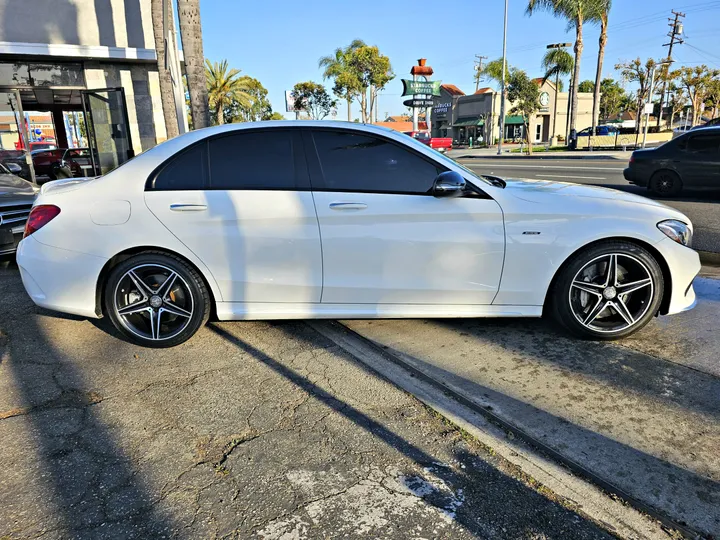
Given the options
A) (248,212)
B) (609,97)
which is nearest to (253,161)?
(248,212)

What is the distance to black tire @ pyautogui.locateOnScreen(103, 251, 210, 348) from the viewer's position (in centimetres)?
366

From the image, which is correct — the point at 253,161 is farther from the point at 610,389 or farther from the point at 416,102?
the point at 416,102

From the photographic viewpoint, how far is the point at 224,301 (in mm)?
3764

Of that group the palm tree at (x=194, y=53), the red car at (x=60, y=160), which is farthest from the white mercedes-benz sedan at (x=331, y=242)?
the red car at (x=60, y=160)

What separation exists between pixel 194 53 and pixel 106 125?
360 centimetres

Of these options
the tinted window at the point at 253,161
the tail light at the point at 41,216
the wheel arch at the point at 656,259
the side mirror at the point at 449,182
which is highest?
the tinted window at the point at 253,161

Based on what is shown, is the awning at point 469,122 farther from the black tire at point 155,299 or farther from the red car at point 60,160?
the black tire at point 155,299

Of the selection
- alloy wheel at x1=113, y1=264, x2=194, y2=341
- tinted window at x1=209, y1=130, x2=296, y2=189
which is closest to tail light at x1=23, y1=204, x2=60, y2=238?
alloy wheel at x1=113, y1=264, x2=194, y2=341

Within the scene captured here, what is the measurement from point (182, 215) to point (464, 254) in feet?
6.59

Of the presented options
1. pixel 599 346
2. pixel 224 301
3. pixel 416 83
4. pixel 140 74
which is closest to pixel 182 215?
pixel 224 301

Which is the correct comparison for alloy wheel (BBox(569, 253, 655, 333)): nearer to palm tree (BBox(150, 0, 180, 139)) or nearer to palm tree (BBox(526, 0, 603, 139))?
palm tree (BBox(150, 0, 180, 139))

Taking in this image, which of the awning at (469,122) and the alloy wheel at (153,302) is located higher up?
the awning at (469,122)

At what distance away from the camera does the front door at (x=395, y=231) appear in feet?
11.7

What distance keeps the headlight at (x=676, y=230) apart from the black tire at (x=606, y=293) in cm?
20
